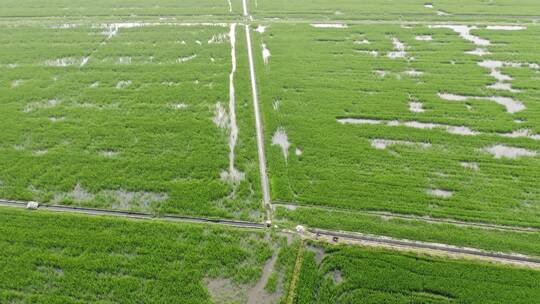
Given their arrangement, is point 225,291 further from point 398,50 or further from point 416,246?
point 398,50

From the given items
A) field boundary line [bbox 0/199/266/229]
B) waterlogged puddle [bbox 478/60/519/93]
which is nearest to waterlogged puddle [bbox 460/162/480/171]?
waterlogged puddle [bbox 478/60/519/93]

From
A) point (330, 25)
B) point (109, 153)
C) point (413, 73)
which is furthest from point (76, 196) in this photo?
point (330, 25)

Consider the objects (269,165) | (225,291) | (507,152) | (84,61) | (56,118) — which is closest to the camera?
(225,291)

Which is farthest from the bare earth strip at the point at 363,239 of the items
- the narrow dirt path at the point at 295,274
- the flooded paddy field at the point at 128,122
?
the narrow dirt path at the point at 295,274

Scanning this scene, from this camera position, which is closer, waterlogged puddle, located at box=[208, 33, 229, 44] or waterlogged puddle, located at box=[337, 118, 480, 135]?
waterlogged puddle, located at box=[337, 118, 480, 135]

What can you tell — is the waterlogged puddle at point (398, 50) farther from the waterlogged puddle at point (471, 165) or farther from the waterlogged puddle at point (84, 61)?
the waterlogged puddle at point (84, 61)

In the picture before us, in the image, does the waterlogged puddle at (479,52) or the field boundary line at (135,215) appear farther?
the waterlogged puddle at (479,52)

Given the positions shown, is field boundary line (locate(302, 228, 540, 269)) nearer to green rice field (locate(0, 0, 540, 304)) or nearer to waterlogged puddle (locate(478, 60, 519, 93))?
green rice field (locate(0, 0, 540, 304))
